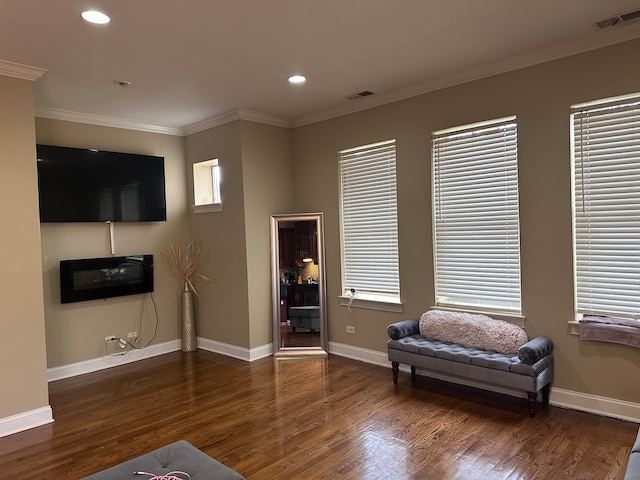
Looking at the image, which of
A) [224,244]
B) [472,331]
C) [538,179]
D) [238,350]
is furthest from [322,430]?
[224,244]

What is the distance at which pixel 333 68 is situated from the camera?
3.94 meters

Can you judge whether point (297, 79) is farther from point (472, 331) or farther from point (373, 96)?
point (472, 331)

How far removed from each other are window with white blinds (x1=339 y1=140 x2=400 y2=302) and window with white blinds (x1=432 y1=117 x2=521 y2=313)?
1.79 feet

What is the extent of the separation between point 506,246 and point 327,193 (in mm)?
2202

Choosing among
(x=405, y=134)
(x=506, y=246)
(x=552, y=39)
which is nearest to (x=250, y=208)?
(x=405, y=134)

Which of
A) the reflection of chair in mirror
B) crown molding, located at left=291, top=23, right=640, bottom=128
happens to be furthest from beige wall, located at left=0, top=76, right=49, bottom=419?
crown molding, located at left=291, top=23, right=640, bottom=128

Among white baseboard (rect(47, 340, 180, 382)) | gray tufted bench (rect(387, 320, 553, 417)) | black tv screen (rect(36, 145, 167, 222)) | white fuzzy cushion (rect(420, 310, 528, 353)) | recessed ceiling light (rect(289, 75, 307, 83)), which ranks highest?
recessed ceiling light (rect(289, 75, 307, 83))

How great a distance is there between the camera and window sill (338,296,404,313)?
4805mm

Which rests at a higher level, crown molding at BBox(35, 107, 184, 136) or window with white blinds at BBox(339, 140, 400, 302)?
crown molding at BBox(35, 107, 184, 136)

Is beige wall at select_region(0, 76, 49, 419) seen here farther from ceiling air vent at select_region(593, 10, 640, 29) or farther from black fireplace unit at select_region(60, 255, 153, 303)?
ceiling air vent at select_region(593, 10, 640, 29)

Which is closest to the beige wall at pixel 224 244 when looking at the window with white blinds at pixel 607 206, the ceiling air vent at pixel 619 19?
the window with white blinds at pixel 607 206

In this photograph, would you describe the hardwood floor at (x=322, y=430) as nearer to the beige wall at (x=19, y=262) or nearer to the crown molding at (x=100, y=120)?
the beige wall at (x=19, y=262)

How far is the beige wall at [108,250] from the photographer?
4895 millimetres

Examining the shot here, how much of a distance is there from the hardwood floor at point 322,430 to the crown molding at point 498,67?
284cm
